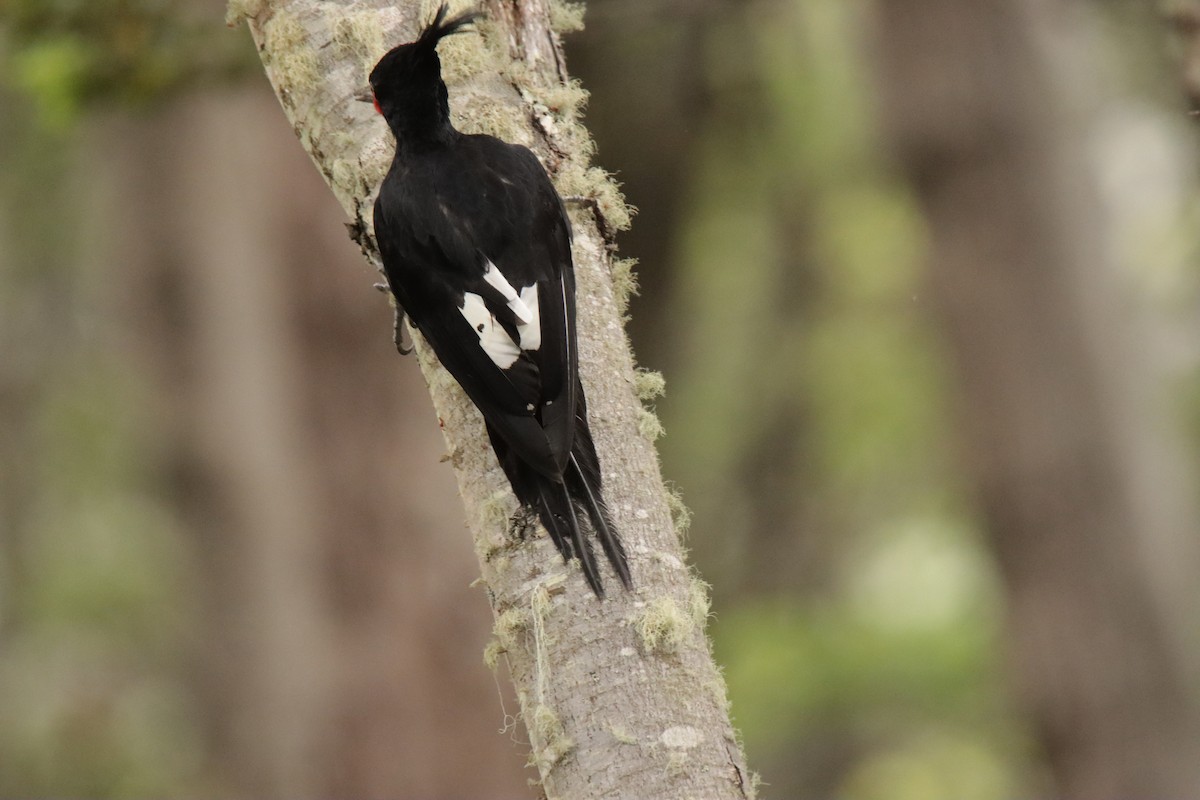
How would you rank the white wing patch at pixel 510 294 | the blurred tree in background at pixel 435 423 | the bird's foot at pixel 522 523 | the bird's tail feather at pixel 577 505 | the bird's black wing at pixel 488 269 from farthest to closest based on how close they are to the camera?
the blurred tree in background at pixel 435 423
the white wing patch at pixel 510 294
the bird's black wing at pixel 488 269
the bird's foot at pixel 522 523
the bird's tail feather at pixel 577 505

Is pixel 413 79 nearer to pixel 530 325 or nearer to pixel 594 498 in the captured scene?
pixel 530 325

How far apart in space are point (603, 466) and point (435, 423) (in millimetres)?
4887

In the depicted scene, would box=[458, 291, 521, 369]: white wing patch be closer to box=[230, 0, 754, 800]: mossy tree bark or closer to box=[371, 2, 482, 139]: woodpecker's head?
box=[230, 0, 754, 800]: mossy tree bark

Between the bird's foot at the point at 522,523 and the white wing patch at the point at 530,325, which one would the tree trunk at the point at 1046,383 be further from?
the bird's foot at the point at 522,523

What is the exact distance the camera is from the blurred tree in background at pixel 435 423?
654 cm

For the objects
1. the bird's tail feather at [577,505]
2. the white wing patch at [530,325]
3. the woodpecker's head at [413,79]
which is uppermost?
the woodpecker's head at [413,79]

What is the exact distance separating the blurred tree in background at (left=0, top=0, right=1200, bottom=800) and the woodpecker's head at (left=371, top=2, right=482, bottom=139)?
2689 millimetres

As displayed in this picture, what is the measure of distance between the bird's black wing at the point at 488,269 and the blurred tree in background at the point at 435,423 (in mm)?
2808

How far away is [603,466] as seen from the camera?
2279 millimetres

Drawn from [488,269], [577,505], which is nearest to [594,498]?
[577,505]

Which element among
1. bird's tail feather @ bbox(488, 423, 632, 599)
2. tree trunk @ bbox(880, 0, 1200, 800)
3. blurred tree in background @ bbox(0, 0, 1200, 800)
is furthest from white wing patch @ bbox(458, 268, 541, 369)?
tree trunk @ bbox(880, 0, 1200, 800)

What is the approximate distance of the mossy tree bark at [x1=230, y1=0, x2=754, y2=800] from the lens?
2.00m

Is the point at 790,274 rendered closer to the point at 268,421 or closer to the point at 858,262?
the point at 858,262

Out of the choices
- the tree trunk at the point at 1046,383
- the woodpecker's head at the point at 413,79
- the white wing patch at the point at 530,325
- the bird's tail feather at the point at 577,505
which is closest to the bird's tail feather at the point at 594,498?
the bird's tail feather at the point at 577,505
